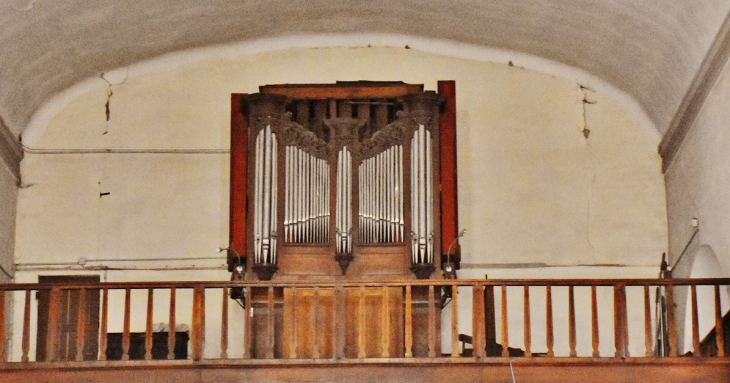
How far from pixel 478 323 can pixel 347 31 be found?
4.74 metres

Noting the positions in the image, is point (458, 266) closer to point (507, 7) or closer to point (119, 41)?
point (507, 7)

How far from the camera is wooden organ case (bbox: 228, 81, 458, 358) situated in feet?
43.5

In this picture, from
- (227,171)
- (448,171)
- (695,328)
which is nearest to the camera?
(695,328)

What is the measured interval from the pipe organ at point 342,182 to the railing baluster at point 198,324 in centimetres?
138

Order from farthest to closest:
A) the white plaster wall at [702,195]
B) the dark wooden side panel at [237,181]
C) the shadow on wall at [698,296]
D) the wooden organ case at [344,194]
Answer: the dark wooden side panel at [237,181] → the shadow on wall at [698,296] → the wooden organ case at [344,194] → the white plaster wall at [702,195]

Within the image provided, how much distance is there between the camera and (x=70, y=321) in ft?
47.0

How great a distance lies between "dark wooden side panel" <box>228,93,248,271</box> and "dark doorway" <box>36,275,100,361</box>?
169 centimetres

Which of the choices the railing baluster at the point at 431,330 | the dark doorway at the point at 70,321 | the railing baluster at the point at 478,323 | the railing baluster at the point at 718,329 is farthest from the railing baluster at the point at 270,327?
the railing baluster at the point at 718,329

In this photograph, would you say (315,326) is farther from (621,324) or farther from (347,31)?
(347,31)

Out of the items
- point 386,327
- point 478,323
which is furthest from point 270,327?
point 478,323

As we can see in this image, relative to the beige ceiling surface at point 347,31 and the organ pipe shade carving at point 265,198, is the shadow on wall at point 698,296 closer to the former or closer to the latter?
the beige ceiling surface at point 347,31

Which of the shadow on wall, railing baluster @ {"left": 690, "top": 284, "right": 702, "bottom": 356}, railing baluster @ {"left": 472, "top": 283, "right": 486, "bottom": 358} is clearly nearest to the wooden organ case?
railing baluster @ {"left": 472, "top": 283, "right": 486, "bottom": 358}

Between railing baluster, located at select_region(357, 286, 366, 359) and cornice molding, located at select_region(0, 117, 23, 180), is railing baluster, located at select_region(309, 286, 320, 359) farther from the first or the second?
cornice molding, located at select_region(0, 117, 23, 180)

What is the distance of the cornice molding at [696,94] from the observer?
1188 cm
